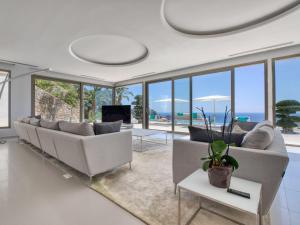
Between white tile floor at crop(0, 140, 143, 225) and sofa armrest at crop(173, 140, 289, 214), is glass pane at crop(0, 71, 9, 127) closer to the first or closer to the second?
white tile floor at crop(0, 140, 143, 225)

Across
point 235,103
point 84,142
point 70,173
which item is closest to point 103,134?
point 84,142

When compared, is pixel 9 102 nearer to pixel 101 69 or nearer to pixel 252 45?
pixel 101 69

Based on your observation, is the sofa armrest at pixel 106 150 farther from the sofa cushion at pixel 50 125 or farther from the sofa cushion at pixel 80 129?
the sofa cushion at pixel 50 125

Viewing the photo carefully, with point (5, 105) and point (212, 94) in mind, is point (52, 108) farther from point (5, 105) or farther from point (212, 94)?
point (212, 94)

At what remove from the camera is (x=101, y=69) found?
227 inches

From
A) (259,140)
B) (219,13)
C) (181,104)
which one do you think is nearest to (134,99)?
(181,104)

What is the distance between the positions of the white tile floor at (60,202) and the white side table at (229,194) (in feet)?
1.93

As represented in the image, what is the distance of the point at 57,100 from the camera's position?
644 centimetres

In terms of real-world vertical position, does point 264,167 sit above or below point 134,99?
below

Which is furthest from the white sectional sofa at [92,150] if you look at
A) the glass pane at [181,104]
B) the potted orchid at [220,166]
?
the glass pane at [181,104]

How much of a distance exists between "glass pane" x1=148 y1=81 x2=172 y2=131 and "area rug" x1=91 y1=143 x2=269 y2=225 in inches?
162

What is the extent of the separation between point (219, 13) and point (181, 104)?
3.87 meters

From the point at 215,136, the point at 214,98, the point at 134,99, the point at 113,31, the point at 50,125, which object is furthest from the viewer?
the point at 134,99

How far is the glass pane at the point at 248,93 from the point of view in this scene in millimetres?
4559
